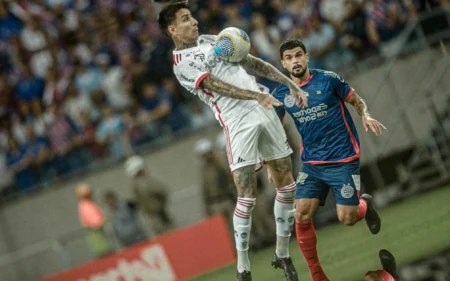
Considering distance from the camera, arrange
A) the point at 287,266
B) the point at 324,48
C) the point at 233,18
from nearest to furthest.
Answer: the point at 287,266 < the point at 324,48 < the point at 233,18

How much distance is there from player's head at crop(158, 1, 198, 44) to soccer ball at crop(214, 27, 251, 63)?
304 mm

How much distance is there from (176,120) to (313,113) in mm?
8262

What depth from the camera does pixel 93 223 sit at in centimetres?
→ 1538

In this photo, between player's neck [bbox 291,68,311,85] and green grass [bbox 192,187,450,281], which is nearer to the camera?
player's neck [bbox 291,68,311,85]

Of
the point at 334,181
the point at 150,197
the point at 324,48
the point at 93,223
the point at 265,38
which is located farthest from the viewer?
the point at 265,38

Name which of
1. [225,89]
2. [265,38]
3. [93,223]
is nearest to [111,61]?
[265,38]

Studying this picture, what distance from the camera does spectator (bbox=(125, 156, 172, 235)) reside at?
599 inches

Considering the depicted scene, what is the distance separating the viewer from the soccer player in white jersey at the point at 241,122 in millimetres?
8289

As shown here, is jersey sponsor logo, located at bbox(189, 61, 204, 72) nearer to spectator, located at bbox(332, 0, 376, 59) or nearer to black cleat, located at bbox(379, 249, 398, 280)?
black cleat, located at bbox(379, 249, 398, 280)

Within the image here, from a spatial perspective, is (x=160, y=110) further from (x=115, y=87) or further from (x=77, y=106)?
(x=77, y=106)

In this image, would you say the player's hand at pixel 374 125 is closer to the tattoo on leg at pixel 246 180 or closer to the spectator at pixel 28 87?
the tattoo on leg at pixel 246 180

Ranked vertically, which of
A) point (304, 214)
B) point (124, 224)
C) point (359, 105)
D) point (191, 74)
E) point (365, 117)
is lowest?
point (124, 224)

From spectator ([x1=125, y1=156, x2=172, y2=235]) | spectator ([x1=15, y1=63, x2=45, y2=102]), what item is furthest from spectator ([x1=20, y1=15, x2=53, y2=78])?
spectator ([x1=125, y1=156, x2=172, y2=235])

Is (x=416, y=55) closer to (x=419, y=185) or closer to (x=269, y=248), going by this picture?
→ (x=419, y=185)
